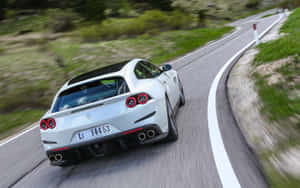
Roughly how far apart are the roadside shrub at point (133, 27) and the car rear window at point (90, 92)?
2799 cm

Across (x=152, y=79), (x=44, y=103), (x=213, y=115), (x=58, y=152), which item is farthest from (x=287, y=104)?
(x=44, y=103)

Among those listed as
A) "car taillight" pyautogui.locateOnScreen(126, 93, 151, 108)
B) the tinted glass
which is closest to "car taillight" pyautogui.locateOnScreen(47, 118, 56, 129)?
"car taillight" pyautogui.locateOnScreen(126, 93, 151, 108)

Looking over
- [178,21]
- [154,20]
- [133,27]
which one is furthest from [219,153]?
[178,21]

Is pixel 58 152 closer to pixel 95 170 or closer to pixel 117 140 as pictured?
pixel 95 170

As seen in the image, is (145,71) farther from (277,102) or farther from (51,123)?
(277,102)

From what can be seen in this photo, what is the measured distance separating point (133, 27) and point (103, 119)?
31.2 meters

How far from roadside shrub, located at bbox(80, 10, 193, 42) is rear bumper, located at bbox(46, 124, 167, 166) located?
28552 millimetres

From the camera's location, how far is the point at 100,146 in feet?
13.8

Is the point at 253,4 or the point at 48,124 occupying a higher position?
the point at 48,124

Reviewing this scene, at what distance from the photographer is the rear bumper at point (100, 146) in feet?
13.6

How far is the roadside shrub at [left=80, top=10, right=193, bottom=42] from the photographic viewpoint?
32.1 metres

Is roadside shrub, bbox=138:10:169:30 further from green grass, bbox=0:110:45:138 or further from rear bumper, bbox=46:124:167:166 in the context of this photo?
rear bumper, bbox=46:124:167:166

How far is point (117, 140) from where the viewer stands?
4.18 m

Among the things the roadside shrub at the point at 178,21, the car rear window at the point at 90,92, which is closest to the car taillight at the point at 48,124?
the car rear window at the point at 90,92
